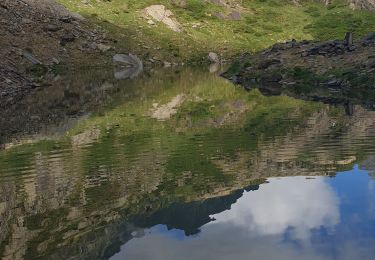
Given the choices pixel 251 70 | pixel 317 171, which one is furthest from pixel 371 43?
pixel 317 171

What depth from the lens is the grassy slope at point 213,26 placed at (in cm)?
14238

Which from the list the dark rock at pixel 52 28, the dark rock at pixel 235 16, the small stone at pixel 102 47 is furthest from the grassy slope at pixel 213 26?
the dark rock at pixel 52 28

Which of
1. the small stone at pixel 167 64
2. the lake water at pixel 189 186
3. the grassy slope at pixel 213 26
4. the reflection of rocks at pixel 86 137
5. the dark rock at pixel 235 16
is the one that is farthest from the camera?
the dark rock at pixel 235 16

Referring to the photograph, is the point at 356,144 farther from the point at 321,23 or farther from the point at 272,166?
the point at 321,23

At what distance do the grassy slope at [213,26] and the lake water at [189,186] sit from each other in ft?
318

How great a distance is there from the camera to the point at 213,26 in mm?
166500

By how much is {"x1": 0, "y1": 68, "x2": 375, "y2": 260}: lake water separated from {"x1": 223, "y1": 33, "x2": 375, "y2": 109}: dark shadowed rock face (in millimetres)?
21407

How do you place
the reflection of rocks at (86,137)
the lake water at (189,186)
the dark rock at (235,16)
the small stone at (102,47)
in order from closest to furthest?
the lake water at (189,186) < the reflection of rocks at (86,137) < the small stone at (102,47) < the dark rock at (235,16)

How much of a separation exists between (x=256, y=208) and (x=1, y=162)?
635 inches

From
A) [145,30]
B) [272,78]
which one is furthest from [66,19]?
[272,78]

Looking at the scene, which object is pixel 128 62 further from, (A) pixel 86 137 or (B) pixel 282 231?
(B) pixel 282 231

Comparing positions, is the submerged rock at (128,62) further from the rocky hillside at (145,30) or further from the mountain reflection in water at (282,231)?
the mountain reflection in water at (282,231)

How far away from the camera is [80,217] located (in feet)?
59.4

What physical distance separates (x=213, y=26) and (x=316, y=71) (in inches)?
3474
